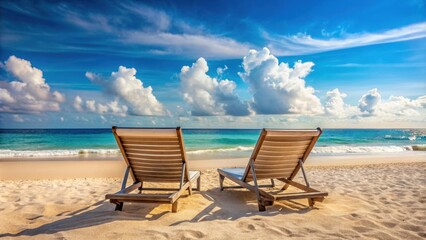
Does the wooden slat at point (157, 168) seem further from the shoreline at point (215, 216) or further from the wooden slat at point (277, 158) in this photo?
the wooden slat at point (277, 158)

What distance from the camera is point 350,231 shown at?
3.17 m

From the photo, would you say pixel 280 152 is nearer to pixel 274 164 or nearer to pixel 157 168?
pixel 274 164

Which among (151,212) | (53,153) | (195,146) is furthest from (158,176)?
(195,146)

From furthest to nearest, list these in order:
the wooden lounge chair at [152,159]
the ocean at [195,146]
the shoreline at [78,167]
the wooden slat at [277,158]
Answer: the ocean at [195,146] < the shoreline at [78,167] < the wooden slat at [277,158] < the wooden lounge chair at [152,159]

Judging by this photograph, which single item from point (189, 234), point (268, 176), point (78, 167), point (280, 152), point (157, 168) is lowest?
point (78, 167)

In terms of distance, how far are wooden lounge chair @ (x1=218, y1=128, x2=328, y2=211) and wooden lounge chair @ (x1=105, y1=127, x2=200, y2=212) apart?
1.04m

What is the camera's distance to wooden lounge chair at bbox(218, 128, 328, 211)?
162 inches

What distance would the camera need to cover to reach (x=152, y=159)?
437cm

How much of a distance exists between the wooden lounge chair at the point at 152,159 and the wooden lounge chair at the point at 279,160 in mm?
1041

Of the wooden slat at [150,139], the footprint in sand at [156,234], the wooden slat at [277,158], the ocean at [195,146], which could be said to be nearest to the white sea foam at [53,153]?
the ocean at [195,146]

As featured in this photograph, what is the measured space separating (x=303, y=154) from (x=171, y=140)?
2164 millimetres

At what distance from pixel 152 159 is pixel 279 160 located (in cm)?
196

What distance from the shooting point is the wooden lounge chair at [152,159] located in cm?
385

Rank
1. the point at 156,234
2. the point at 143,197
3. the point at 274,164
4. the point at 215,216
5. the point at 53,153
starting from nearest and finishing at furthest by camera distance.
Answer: the point at 156,234 < the point at 143,197 < the point at 215,216 < the point at 274,164 < the point at 53,153
